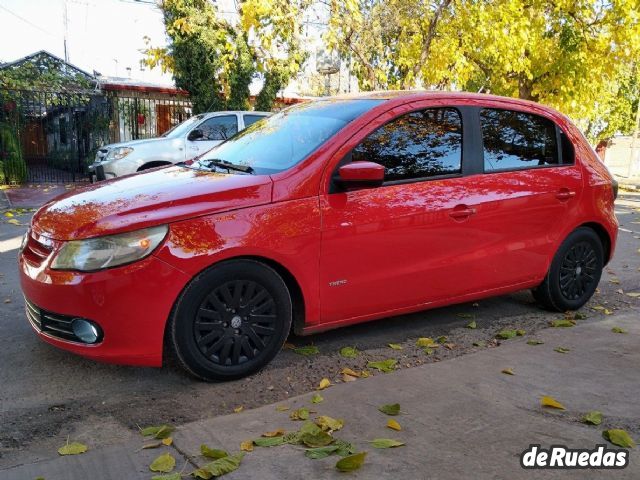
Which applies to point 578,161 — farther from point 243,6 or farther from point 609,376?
point 243,6

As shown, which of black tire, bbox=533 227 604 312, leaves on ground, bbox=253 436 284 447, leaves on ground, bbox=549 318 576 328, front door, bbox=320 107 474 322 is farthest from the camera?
black tire, bbox=533 227 604 312

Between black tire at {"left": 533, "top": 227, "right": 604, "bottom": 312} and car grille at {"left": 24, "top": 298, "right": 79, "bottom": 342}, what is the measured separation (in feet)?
11.9

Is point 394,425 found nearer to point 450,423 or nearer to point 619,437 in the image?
point 450,423

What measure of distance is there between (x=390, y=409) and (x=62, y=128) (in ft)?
51.3

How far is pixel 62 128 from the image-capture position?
16594 mm

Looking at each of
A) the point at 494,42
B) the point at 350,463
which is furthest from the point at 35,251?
the point at 494,42

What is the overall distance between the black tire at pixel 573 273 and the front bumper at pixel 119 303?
3164 millimetres

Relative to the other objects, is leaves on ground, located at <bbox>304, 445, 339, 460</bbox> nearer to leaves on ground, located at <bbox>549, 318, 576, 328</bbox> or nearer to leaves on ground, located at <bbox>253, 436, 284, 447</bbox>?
leaves on ground, located at <bbox>253, 436, 284, 447</bbox>

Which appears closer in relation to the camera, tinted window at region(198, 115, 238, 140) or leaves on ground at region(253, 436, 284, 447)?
leaves on ground at region(253, 436, 284, 447)

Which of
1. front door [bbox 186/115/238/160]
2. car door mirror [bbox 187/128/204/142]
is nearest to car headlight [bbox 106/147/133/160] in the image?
car door mirror [bbox 187/128/204/142]

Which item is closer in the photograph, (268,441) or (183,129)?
(268,441)

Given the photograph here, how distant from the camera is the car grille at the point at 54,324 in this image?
135 inches

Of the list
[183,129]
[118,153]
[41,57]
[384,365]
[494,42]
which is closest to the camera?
[384,365]

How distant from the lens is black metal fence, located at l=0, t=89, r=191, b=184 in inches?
582
